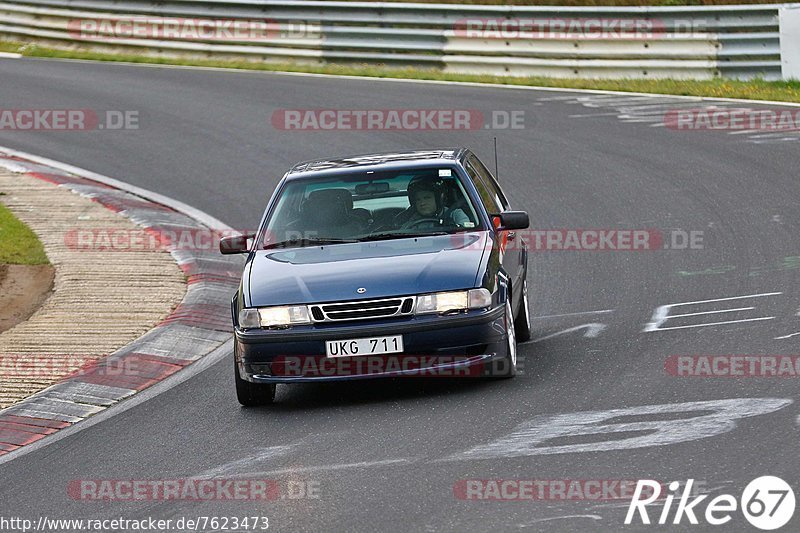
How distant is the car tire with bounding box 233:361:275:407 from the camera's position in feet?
29.3

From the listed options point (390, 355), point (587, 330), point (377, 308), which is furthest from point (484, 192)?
point (390, 355)

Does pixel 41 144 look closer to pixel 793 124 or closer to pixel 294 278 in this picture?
pixel 793 124

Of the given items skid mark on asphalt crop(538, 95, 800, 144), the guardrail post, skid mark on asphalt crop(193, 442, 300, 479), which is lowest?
skid mark on asphalt crop(193, 442, 300, 479)

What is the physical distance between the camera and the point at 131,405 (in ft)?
30.9

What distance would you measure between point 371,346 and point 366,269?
57 centimetres

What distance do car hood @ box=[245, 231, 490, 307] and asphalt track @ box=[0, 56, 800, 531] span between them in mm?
728

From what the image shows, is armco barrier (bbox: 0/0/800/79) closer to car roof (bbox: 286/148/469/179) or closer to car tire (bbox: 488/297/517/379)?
car roof (bbox: 286/148/469/179)

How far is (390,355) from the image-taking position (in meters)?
8.53

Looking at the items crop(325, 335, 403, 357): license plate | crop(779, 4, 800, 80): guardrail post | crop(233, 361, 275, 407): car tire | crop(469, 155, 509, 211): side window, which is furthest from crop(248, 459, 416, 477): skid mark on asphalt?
crop(779, 4, 800, 80): guardrail post

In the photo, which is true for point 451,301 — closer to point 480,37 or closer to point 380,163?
point 380,163

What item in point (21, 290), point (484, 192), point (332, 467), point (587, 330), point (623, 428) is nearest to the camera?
point (332, 467)

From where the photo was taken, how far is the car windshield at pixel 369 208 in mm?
9664

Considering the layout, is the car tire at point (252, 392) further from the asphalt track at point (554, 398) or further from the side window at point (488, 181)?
the side window at point (488, 181)

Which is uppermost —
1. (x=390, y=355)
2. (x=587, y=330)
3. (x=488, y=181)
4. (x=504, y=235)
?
(x=488, y=181)
